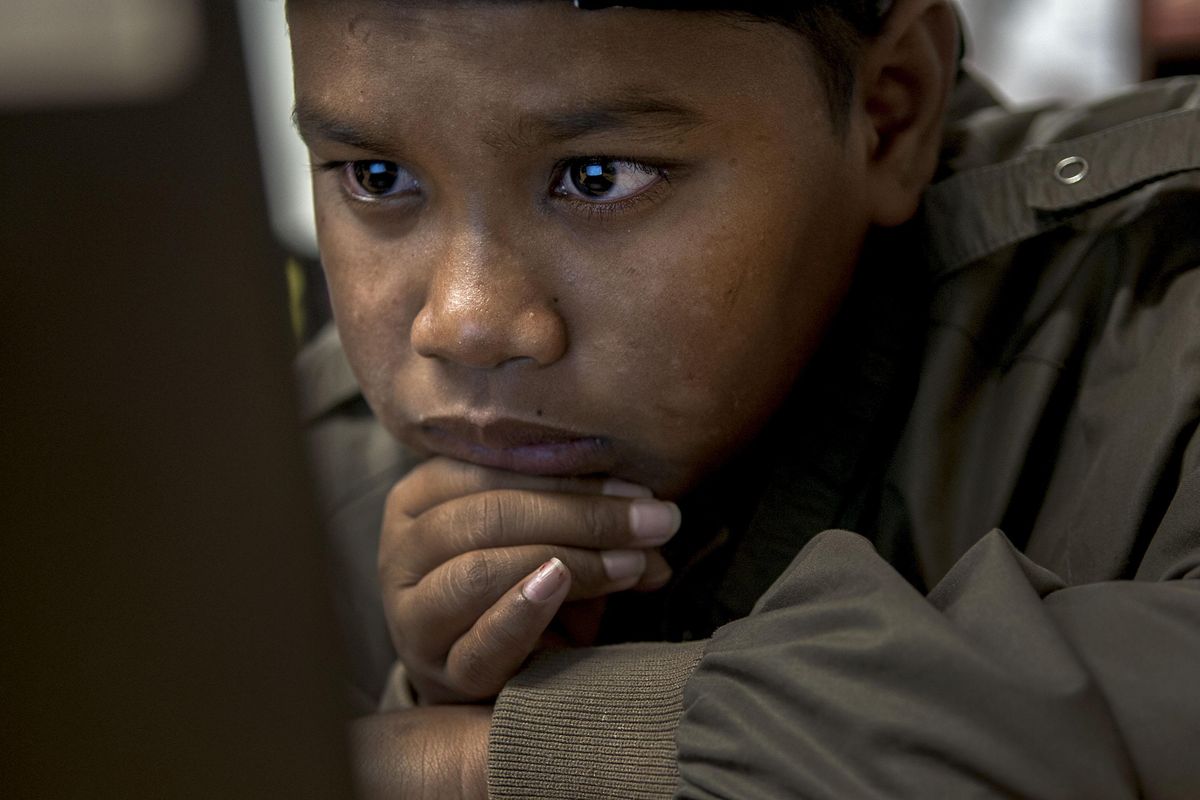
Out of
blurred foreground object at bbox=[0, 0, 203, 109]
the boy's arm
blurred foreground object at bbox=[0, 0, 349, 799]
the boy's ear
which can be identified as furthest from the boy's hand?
blurred foreground object at bbox=[0, 0, 203, 109]

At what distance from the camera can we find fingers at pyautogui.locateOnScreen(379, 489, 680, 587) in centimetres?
94

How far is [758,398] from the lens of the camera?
0.98 meters

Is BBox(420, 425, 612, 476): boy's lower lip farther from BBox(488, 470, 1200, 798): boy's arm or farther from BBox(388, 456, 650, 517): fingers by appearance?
BBox(488, 470, 1200, 798): boy's arm

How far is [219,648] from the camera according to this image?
0.37 meters

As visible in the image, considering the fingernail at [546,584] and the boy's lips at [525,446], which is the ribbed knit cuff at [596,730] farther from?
the boy's lips at [525,446]

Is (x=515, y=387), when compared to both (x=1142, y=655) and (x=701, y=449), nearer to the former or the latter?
(x=701, y=449)

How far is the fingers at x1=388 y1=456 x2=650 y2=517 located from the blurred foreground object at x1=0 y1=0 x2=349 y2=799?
0.58 m

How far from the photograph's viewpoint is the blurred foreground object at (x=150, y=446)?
322 mm

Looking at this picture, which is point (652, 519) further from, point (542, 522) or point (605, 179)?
point (605, 179)

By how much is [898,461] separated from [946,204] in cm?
Answer: 23

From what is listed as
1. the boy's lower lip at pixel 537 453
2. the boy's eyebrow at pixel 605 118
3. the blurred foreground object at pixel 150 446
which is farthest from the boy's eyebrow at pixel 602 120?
the blurred foreground object at pixel 150 446

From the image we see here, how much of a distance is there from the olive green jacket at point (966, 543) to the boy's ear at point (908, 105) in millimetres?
35

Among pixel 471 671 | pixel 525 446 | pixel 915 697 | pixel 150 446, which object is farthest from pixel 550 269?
pixel 150 446

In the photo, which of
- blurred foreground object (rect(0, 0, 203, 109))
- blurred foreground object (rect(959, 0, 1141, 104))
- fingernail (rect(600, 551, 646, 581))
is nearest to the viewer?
blurred foreground object (rect(0, 0, 203, 109))
